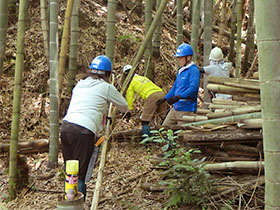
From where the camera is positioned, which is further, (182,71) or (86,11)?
(86,11)

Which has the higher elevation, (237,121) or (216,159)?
(237,121)

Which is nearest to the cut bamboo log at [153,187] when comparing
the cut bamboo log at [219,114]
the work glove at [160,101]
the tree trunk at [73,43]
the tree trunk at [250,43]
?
the cut bamboo log at [219,114]

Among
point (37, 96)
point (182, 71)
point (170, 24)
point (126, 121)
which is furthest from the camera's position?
point (170, 24)

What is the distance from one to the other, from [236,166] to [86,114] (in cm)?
145

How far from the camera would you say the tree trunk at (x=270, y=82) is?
2.05m

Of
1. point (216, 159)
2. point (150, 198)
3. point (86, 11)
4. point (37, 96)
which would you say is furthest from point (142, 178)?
point (86, 11)

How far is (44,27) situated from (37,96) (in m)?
1.95

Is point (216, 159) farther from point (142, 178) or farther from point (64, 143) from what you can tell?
point (64, 143)

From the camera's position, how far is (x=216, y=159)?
12.8 feet

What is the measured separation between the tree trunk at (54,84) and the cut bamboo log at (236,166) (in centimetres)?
228

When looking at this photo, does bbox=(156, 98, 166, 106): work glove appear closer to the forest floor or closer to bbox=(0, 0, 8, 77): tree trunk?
the forest floor

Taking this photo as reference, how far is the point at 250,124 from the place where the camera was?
139 inches

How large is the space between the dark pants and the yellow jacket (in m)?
1.94

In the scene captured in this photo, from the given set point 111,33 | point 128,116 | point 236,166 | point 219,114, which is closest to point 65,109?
point 128,116
